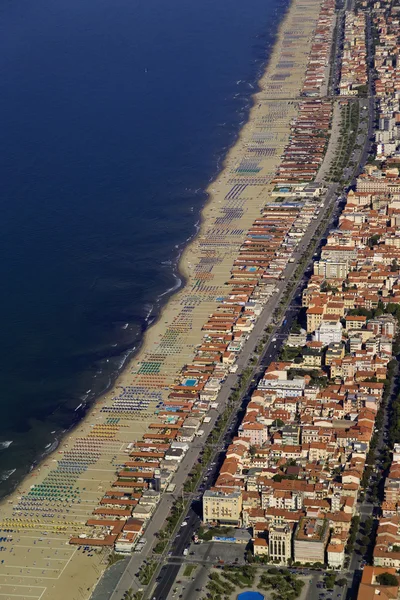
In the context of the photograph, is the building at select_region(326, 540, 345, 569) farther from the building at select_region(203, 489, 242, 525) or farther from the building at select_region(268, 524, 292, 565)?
the building at select_region(203, 489, 242, 525)

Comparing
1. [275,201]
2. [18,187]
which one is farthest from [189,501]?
[18,187]

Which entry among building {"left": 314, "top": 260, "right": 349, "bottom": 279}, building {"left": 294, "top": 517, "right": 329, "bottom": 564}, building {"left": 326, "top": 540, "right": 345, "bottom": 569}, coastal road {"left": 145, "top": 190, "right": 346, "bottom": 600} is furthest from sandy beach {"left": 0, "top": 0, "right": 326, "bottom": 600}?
building {"left": 326, "top": 540, "right": 345, "bottom": 569}

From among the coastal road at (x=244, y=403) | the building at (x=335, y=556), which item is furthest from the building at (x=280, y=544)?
the coastal road at (x=244, y=403)

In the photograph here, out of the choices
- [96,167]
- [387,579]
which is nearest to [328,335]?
[387,579]

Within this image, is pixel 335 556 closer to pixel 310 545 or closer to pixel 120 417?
pixel 310 545

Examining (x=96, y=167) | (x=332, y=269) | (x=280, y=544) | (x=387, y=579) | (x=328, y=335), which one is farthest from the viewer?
(x=96, y=167)

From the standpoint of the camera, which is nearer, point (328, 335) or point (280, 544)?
point (280, 544)
